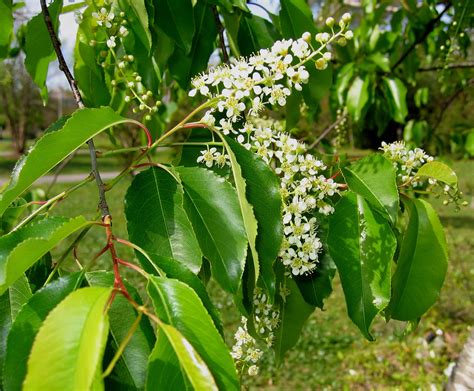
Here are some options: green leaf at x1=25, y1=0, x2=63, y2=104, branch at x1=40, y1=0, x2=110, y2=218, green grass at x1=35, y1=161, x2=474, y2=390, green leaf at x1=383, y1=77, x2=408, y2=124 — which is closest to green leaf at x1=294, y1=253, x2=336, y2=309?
branch at x1=40, y1=0, x2=110, y2=218

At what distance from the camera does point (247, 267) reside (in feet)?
2.72

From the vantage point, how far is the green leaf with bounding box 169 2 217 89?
1.29 m

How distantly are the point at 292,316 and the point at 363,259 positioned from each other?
0.86 feet

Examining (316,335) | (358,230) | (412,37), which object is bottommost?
(316,335)

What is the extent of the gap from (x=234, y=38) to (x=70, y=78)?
0.48m

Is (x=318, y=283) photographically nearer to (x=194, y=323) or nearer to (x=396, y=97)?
(x=194, y=323)

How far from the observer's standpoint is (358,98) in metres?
2.37

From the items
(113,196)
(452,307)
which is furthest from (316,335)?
(113,196)

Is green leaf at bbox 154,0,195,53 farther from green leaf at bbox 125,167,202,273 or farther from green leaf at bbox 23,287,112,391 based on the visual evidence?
green leaf at bbox 23,287,112,391

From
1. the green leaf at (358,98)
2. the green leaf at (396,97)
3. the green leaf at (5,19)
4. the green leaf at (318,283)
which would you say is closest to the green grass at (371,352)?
Result: the green leaf at (396,97)

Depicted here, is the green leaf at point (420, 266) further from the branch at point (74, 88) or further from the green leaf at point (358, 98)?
the green leaf at point (358, 98)

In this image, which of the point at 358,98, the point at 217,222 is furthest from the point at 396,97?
the point at 217,222

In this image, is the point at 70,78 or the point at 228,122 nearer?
the point at 228,122

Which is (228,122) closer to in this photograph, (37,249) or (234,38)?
(37,249)
